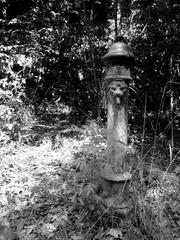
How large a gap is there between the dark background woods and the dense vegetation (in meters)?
0.02

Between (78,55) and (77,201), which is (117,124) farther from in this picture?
(78,55)

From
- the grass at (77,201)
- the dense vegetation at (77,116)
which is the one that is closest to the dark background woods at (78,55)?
the dense vegetation at (77,116)

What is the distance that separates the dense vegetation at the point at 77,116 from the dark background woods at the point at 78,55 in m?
0.02

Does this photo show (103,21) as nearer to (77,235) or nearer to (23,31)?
(23,31)

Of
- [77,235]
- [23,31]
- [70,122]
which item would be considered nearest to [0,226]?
[77,235]

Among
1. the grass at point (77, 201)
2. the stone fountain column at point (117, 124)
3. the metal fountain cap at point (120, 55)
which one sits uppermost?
the metal fountain cap at point (120, 55)

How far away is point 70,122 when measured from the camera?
367 cm

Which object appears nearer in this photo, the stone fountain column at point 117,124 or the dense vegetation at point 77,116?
the stone fountain column at point 117,124

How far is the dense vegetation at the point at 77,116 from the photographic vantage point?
144cm

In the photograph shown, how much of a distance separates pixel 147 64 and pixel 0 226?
9.77 feet

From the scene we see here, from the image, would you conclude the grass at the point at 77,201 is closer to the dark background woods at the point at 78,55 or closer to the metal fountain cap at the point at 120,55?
the metal fountain cap at the point at 120,55

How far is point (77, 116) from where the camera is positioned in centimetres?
396

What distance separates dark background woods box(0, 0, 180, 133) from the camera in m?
A: 3.18

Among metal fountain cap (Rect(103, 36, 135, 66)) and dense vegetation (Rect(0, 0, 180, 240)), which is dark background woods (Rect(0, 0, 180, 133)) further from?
metal fountain cap (Rect(103, 36, 135, 66))
